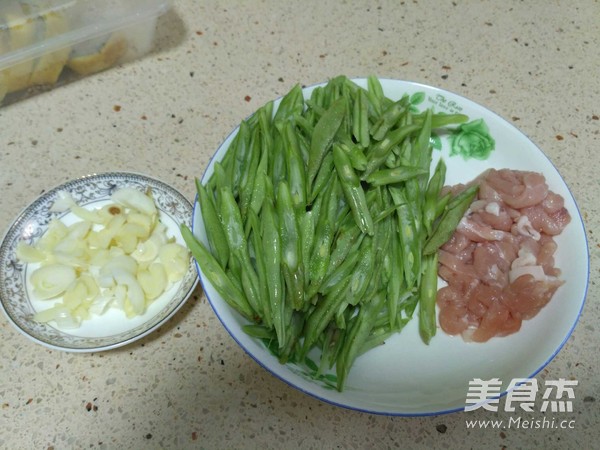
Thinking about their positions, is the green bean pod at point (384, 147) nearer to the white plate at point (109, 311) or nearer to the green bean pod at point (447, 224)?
the green bean pod at point (447, 224)

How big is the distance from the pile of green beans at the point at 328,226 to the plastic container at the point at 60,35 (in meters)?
0.64

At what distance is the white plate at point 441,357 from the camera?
1.12 m

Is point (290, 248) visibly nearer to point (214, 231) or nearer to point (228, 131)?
point (214, 231)

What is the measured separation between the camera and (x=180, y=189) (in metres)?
1.65

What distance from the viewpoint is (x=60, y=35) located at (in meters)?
1.60

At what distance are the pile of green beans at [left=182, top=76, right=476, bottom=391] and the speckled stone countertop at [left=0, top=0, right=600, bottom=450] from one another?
8.6 inches

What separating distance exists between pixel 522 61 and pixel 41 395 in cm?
201

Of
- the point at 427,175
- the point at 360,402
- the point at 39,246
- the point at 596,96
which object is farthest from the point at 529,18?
the point at 39,246

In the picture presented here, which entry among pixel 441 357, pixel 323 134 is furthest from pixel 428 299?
pixel 323 134

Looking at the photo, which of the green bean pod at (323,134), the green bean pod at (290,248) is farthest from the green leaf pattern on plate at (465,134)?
the green bean pod at (290,248)

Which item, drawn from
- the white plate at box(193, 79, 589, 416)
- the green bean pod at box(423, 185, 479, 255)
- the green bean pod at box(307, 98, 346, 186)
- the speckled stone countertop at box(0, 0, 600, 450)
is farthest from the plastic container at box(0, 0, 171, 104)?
the green bean pod at box(423, 185, 479, 255)

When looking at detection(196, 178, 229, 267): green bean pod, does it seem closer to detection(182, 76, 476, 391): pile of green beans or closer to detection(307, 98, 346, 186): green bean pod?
detection(182, 76, 476, 391): pile of green beans

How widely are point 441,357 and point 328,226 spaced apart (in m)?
0.44

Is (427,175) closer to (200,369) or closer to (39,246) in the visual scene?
(200,369)
